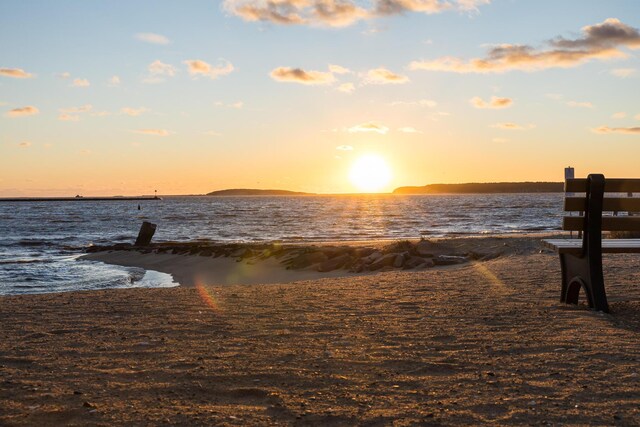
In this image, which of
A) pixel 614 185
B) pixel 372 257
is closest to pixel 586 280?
pixel 614 185

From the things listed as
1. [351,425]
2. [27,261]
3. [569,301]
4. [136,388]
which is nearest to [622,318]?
[569,301]

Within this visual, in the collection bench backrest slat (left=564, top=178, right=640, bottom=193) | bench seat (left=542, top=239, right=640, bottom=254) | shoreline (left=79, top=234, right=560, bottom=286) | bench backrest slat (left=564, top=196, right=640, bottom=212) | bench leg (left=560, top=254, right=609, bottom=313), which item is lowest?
shoreline (left=79, top=234, right=560, bottom=286)

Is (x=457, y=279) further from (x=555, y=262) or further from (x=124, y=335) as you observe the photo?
(x=124, y=335)

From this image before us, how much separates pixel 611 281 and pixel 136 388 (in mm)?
7886

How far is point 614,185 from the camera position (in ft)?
21.5

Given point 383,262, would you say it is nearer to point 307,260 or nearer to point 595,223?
point 307,260

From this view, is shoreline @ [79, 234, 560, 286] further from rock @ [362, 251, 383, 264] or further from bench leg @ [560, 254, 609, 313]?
bench leg @ [560, 254, 609, 313]

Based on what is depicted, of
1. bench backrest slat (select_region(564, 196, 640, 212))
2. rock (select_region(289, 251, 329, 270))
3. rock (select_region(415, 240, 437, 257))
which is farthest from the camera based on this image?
rock (select_region(415, 240, 437, 257))

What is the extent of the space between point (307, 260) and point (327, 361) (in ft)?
35.3

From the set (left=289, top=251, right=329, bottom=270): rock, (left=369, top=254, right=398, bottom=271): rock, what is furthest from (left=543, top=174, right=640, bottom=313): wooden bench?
(left=289, top=251, right=329, bottom=270): rock

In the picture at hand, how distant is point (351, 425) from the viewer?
12.1 feet

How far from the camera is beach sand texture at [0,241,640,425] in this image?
3.92 m

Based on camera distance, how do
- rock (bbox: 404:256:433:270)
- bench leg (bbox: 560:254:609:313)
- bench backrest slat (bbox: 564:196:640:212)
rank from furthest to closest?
rock (bbox: 404:256:433:270)
bench leg (bbox: 560:254:609:313)
bench backrest slat (bbox: 564:196:640:212)

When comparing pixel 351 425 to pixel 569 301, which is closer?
pixel 351 425
